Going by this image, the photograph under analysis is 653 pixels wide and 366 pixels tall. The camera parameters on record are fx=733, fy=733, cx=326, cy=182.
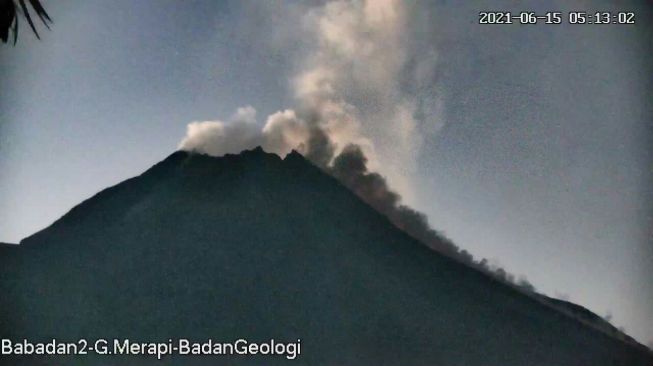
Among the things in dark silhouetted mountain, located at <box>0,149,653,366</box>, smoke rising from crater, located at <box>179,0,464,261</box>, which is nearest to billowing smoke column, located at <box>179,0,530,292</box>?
smoke rising from crater, located at <box>179,0,464,261</box>

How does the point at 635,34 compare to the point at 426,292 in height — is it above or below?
above

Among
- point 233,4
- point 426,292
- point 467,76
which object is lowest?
point 426,292

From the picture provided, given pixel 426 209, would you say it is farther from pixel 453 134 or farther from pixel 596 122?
pixel 596 122

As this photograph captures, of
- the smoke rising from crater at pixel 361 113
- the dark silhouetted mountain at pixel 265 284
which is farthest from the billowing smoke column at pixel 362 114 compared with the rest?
the dark silhouetted mountain at pixel 265 284

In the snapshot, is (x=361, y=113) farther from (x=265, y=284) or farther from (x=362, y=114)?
(x=265, y=284)

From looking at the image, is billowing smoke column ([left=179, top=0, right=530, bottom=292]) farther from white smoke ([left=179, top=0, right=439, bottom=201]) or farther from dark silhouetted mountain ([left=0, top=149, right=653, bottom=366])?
dark silhouetted mountain ([left=0, top=149, right=653, bottom=366])

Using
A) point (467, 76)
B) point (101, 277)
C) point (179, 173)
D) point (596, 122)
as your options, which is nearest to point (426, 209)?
point (467, 76)

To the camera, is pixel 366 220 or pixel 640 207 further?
pixel 366 220
